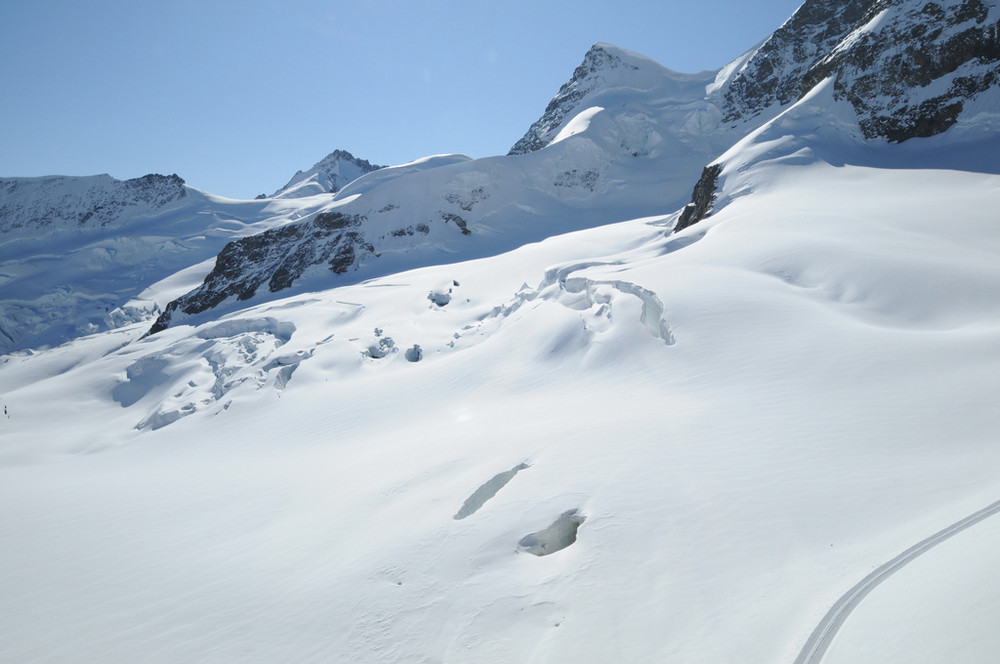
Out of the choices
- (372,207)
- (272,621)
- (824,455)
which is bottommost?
Result: (272,621)

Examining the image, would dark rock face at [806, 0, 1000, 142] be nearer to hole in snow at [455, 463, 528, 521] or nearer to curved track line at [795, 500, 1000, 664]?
curved track line at [795, 500, 1000, 664]

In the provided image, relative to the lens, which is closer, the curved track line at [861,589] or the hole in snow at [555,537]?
the curved track line at [861,589]

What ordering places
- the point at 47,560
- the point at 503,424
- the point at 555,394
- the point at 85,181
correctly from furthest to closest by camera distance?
the point at 85,181 → the point at 555,394 → the point at 503,424 → the point at 47,560

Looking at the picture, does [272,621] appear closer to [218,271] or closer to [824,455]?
[824,455]

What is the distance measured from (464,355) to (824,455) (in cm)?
1171

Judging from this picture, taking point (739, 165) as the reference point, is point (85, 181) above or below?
above

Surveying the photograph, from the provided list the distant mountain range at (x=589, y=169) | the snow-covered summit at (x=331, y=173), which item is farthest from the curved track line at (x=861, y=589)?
the snow-covered summit at (x=331, y=173)

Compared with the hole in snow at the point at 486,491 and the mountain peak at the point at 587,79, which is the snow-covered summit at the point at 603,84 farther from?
the hole in snow at the point at 486,491

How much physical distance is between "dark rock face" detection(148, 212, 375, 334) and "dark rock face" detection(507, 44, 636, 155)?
32.5 m

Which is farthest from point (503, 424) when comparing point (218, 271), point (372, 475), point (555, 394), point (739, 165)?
point (218, 271)

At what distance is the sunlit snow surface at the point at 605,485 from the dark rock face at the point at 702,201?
25.6 ft

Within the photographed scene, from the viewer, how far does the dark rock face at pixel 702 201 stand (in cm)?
2619

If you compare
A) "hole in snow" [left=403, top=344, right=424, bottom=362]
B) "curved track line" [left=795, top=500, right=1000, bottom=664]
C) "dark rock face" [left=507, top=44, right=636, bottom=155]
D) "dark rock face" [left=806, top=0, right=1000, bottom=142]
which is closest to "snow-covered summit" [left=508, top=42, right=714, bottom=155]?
"dark rock face" [left=507, top=44, right=636, bottom=155]

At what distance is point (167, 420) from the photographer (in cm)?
1864
